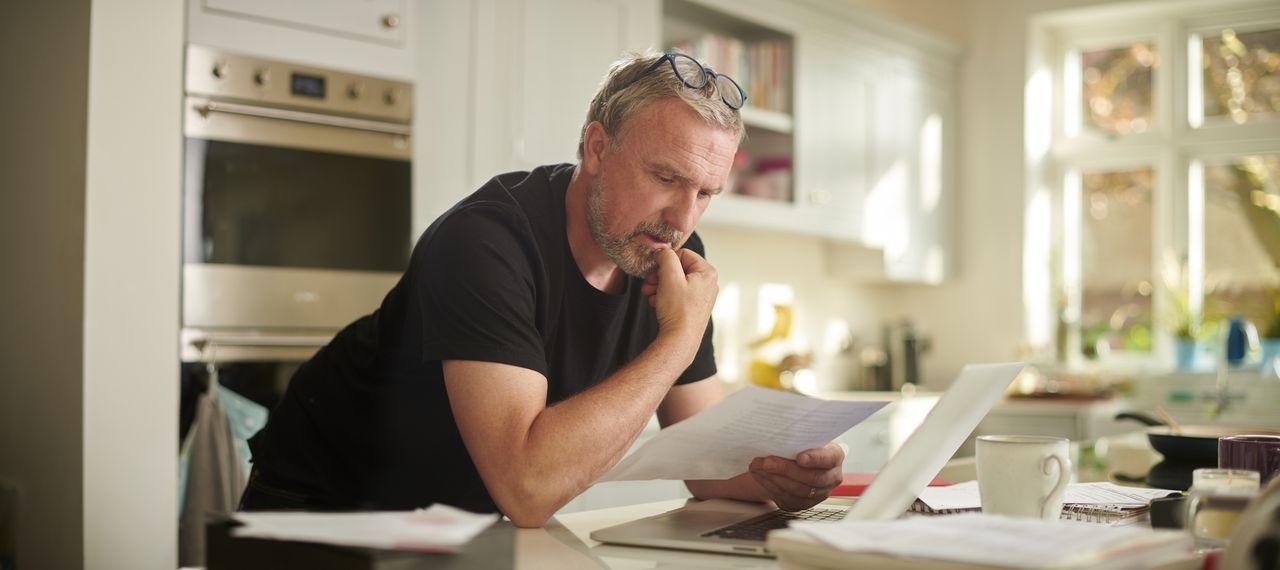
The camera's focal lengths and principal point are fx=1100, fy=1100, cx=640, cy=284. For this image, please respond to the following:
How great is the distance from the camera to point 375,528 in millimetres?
854

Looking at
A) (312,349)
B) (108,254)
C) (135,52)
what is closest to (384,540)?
(108,254)

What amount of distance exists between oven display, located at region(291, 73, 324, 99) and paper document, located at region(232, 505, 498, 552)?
177 centimetres

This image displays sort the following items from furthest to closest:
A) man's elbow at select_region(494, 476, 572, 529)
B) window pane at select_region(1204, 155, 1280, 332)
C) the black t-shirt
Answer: window pane at select_region(1204, 155, 1280, 332) < the black t-shirt < man's elbow at select_region(494, 476, 572, 529)

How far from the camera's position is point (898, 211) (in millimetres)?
4832

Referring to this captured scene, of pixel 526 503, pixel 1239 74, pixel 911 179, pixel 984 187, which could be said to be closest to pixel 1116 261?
pixel 984 187

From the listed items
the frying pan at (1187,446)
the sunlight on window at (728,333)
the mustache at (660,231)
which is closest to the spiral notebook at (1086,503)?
the frying pan at (1187,446)

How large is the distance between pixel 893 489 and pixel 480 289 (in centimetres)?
55

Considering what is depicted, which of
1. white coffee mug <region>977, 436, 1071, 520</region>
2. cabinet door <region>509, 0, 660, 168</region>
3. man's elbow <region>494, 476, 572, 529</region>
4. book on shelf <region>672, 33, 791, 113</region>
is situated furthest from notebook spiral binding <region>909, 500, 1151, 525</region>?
book on shelf <region>672, 33, 791, 113</region>

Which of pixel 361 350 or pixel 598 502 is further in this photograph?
pixel 598 502

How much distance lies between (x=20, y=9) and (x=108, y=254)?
0.62m

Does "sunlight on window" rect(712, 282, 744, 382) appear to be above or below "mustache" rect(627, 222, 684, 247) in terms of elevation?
below

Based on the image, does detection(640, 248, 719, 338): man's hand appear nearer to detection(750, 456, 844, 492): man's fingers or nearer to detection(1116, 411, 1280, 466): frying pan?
detection(750, 456, 844, 492): man's fingers

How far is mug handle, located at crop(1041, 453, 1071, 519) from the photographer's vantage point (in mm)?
1081

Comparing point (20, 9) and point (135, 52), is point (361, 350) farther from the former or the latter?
point (20, 9)
